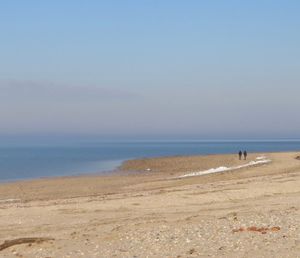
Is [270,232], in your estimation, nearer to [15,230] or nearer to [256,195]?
[15,230]

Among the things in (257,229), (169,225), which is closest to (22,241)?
(169,225)

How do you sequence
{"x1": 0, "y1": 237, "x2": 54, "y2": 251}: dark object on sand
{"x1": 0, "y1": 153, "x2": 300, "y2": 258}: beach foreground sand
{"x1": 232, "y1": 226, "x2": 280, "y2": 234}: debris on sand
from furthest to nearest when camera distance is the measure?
{"x1": 0, "y1": 237, "x2": 54, "y2": 251}: dark object on sand < {"x1": 232, "y1": 226, "x2": 280, "y2": 234}: debris on sand < {"x1": 0, "y1": 153, "x2": 300, "y2": 258}: beach foreground sand

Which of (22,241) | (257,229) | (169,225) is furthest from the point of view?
(169,225)

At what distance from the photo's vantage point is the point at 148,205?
75.2 ft

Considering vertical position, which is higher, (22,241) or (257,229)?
(257,229)

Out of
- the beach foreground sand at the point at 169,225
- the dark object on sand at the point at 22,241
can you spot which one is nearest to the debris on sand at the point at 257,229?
the beach foreground sand at the point at 169,225

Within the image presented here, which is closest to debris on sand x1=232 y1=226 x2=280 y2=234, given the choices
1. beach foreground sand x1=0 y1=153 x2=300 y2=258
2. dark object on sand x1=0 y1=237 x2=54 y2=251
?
beach foreground sand x1=0 y1=153 x2=300 y2=258

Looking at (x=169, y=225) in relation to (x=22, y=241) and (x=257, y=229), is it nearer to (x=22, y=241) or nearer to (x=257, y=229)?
(x=257, y=229)

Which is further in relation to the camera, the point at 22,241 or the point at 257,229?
the point at 22,241

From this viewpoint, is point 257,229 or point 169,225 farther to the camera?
point 169,225

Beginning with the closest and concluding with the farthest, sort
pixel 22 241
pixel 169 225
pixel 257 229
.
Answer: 1. pixel 257 229
2. pixel 22 241
3. pixel 169 225

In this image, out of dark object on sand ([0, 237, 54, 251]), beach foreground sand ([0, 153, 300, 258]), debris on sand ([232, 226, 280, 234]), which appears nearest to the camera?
beach foreground sand ([0, 153, 300, 258])

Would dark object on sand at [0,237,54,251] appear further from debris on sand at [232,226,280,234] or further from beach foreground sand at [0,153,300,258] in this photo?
debris on sand at [232,226,280,234]

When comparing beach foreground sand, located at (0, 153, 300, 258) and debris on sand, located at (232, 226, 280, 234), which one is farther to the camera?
debris on sand, located at (232, 226, 280, 234)
